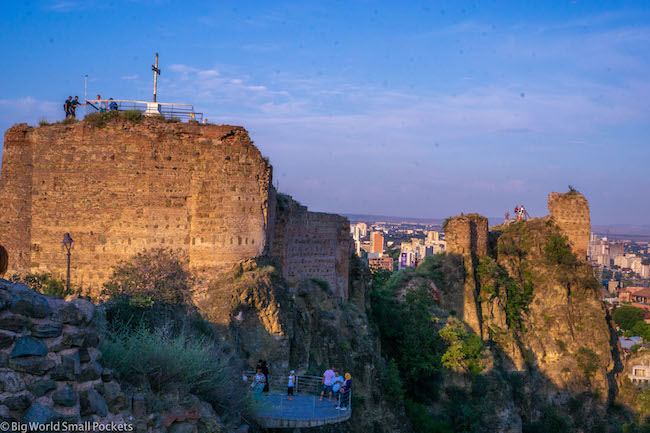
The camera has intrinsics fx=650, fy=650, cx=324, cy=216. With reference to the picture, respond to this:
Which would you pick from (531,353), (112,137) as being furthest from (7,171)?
(531,353)

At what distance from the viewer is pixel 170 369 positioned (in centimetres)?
811

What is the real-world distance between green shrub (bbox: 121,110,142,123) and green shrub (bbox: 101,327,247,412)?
673 centimetres

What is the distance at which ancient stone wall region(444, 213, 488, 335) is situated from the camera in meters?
29.6

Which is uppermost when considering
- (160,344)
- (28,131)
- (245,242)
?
(28,131)

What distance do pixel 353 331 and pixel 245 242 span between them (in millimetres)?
5551

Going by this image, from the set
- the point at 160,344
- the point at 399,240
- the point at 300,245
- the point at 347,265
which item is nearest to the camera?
the point at 160,344

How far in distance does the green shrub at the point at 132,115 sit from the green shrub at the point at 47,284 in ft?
13.1

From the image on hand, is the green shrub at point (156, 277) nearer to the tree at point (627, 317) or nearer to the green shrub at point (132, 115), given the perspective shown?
the green shrub at point (132, 115)

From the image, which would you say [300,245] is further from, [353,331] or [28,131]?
[28,131]

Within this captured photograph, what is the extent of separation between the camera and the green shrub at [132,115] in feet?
48.7

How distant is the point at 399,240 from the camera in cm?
15625

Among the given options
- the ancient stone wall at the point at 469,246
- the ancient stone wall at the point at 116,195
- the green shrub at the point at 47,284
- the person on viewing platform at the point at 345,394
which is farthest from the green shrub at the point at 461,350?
the green shrub at the point at 47,284

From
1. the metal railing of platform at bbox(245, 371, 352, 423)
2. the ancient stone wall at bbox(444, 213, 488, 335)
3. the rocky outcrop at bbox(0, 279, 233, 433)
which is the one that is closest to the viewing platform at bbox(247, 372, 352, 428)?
the metal railing of platform at bbox(245, 371, 352, 423)

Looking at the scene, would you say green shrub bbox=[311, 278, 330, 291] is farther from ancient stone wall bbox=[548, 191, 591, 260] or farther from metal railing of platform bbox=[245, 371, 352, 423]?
ancient stone wall bbox=[548, 191, 591, 260]
